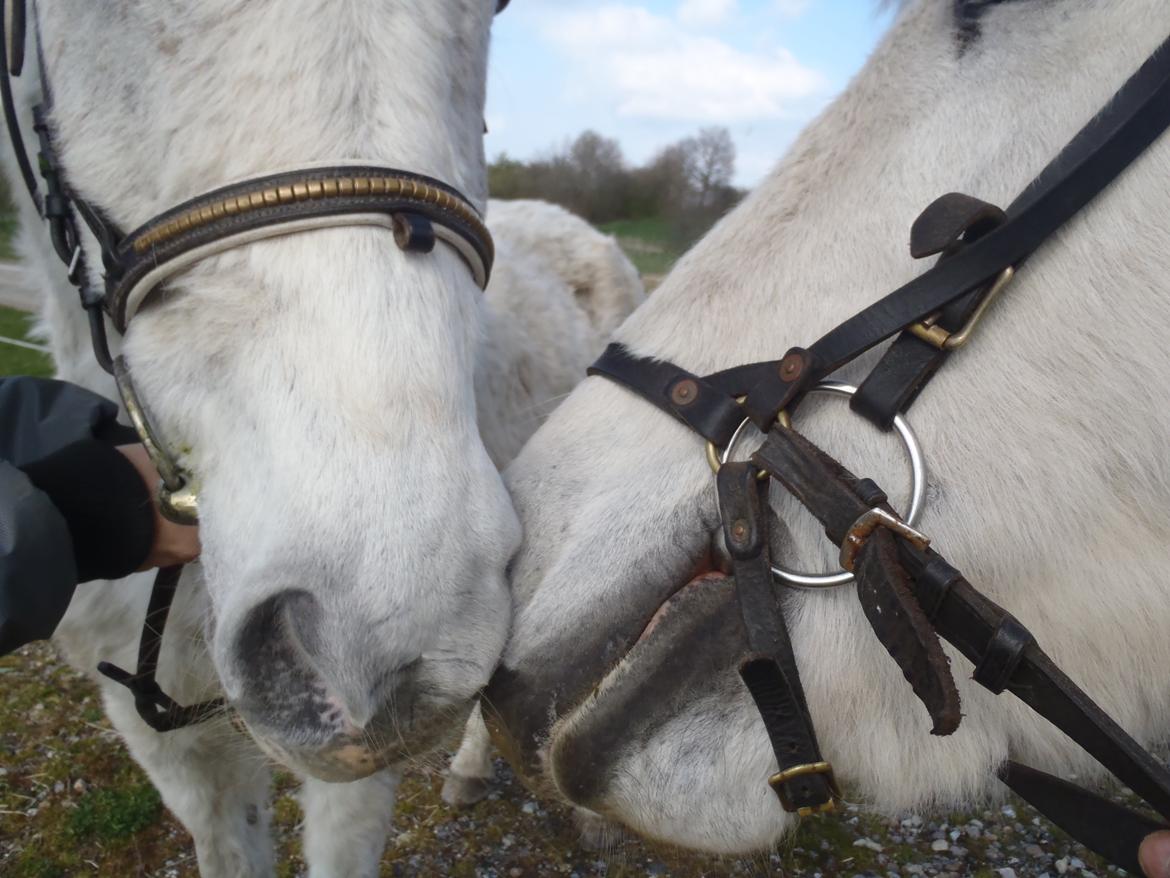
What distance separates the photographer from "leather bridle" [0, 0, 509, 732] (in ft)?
4.02

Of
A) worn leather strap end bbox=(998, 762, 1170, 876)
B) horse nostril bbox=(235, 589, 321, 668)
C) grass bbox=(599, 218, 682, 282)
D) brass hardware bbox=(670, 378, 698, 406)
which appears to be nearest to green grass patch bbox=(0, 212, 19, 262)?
horse nostril bbox=(235, 589, 321, 668)

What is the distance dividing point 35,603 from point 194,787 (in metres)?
1.41

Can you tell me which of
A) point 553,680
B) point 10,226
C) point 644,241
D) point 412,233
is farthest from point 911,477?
point 644,241

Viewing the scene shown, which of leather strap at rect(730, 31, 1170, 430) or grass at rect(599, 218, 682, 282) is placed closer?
leather strap at rect(730, 31, 1170, 430)

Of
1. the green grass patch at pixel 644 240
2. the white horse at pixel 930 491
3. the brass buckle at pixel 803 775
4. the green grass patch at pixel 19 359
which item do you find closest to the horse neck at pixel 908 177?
the white horse at pixel 930 491

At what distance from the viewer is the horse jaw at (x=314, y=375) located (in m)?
1.11

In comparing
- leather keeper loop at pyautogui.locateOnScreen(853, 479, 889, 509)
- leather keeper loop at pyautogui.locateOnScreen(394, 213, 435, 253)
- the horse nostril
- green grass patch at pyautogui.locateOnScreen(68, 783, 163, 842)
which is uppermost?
leather keeper loop at pyautogui.locateOnScreen(853, 479, 889, 509)

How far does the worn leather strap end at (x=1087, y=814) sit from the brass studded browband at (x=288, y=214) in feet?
4.28

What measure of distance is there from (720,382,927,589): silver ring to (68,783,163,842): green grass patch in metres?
3.40

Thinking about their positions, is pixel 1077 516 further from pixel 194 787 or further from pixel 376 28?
pixel 194 787

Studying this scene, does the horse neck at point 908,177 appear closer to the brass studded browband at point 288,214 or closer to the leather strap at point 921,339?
the leather strap at point 921,339

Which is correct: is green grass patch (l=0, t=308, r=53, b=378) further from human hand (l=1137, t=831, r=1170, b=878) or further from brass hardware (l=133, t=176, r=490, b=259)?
human hand (l=1137, t=831, r=1170, b=878)

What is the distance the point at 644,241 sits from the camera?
15.8m

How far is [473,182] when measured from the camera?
65.5 inches
